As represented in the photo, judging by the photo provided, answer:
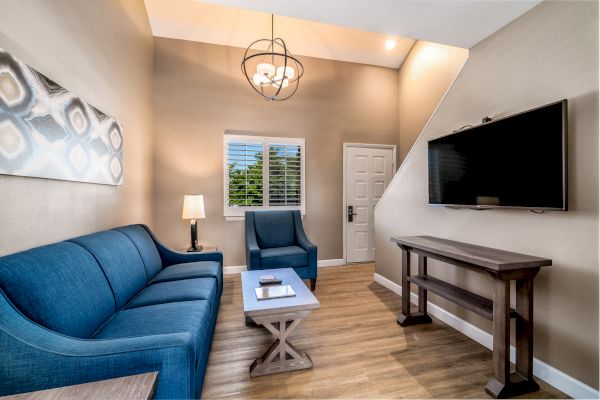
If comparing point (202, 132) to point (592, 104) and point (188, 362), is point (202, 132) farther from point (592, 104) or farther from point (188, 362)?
point (592, 104)

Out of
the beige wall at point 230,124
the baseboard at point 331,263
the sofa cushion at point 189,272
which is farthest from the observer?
the baseboard at point 331,263

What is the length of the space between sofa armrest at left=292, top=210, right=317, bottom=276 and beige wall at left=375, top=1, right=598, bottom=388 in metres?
1.58

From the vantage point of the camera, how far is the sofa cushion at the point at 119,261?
5.94 feet

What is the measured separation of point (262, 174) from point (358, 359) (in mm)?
3037

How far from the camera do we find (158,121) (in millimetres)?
3941

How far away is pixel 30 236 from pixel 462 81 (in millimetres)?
3539


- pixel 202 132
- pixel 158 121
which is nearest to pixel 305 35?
pixel 202 132

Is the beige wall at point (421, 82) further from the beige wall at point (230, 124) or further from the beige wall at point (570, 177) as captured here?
the beige wall at point (570, 177)

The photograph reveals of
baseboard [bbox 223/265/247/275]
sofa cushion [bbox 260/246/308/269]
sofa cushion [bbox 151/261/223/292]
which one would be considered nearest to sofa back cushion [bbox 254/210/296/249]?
sofa cushion [bbox 260/246/308/269]

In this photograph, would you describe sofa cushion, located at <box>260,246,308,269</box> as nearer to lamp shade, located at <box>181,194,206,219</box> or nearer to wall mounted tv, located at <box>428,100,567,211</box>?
lamp shade, located at <box>181,194,206,219</box>

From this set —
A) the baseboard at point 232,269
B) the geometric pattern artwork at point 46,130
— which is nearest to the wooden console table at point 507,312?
the geometric pattern artwork at point 46,130

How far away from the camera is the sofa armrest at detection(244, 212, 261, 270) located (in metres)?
3.24

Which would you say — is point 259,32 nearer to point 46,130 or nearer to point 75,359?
point 46,130

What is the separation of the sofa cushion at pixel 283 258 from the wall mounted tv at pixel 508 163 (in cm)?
171
